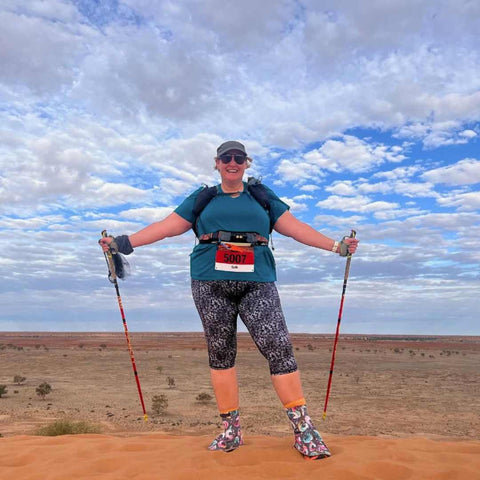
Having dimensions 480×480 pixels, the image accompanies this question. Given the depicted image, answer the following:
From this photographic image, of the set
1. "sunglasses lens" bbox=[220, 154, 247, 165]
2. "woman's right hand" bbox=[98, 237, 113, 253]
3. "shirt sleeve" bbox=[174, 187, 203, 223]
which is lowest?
"woman's right hand" bbox=[98, 237, 113, 253]

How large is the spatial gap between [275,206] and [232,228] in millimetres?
613

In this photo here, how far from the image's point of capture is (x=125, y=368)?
24.2 metres

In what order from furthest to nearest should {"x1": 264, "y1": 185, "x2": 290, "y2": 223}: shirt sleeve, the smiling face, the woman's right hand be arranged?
the woman's right hand, {"x1": 264, "y1": 185, "x2": 290, "y2": 223}: shirt sleeve, the smiling face

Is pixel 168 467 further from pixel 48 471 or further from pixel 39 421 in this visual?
pixel 39 421

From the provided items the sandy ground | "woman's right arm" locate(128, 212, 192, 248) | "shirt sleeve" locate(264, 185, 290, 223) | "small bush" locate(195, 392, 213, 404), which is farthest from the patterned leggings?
"small bush" locate(195, 392, 213, 404)

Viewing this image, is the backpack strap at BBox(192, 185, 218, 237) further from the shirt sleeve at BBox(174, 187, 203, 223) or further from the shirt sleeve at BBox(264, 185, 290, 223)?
the shirt sleeve at BBox(264, 185, 290, 223)

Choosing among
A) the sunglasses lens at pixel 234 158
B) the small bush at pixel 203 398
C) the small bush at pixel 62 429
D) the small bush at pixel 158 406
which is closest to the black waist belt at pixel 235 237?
the sunglasses lens at pixel 234 158

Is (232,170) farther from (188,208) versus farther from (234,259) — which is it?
(234,259)

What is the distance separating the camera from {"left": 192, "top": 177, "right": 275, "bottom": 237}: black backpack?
4.87 metres

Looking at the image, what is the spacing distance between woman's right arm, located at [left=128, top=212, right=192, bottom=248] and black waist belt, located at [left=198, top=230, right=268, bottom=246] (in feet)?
1.56

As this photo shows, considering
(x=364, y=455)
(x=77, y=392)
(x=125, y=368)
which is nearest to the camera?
(x=364, y=455)

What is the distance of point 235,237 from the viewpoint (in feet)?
15.0

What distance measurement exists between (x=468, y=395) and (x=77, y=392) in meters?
12.8

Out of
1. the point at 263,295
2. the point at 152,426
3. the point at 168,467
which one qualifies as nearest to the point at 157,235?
the point at 263,295
